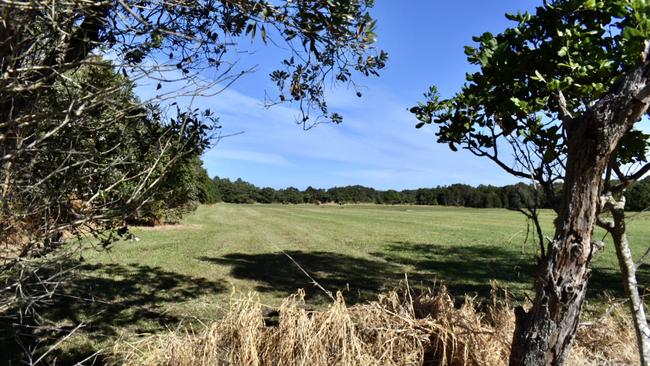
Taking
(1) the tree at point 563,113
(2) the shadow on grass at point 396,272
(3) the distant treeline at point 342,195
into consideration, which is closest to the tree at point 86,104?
(1) the tree at point 563,113

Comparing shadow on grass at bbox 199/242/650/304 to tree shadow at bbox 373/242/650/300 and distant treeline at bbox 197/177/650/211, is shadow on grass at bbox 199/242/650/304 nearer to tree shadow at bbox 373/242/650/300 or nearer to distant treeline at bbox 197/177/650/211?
tree shadow at bbox 373/242/650/300

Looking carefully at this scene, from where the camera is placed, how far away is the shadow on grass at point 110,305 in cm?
541

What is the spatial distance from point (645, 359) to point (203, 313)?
19.5 ft

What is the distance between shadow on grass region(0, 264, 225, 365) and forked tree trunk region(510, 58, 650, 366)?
3.62 meters

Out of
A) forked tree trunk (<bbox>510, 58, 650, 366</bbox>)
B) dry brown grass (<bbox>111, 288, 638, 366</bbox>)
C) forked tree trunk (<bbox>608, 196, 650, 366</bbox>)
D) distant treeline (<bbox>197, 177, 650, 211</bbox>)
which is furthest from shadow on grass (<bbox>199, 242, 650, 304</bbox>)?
distant treeline (<bbox>197, 177, 650, 211</bbox>)

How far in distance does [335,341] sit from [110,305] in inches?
210

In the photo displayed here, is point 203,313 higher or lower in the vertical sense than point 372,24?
lower

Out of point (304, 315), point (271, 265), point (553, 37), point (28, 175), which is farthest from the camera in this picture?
point (271, 265)

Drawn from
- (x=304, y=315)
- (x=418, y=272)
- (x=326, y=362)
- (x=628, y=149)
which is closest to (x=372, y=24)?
(x=628, y=149)

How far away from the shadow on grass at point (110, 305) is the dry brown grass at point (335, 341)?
1063 millimetres

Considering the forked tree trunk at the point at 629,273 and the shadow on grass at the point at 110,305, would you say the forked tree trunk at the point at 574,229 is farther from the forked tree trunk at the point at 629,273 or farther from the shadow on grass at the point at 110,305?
the shadow on grass at the point at 110,305

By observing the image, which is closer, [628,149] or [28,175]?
[28,175]

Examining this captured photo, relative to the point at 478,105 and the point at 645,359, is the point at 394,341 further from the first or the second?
the point at 478,105

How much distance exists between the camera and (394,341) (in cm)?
372
